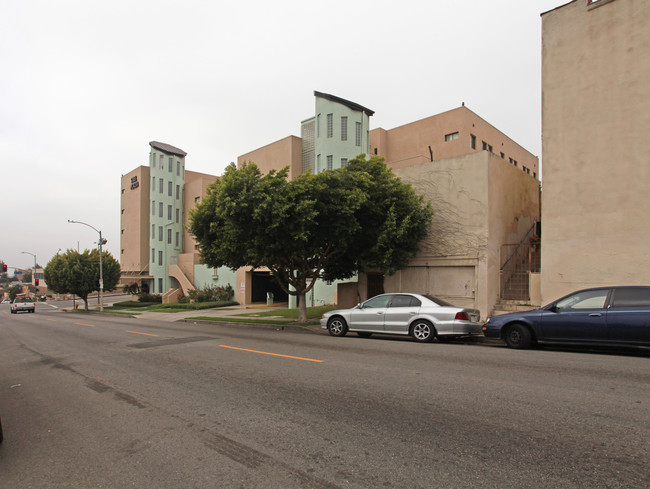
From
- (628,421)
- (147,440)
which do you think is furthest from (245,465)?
(628,421)

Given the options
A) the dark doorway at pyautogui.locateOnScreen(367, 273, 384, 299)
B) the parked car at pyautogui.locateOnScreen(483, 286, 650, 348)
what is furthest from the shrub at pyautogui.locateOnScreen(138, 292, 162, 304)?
the parked car at pyautogui.locateOnScreen(483, 286, 650, 348)

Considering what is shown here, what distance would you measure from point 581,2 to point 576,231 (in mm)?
7599

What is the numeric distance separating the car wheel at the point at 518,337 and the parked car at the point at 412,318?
3.60 ft

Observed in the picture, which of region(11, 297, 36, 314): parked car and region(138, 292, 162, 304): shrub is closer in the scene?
region(11, 297, 36, 314): parked car

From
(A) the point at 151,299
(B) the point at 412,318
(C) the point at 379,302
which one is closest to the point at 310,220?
(C) the point at 379,302

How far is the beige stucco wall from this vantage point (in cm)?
1580

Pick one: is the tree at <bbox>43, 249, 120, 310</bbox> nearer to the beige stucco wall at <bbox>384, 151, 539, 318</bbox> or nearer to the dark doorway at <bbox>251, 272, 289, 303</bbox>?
the dark doorway at <bbox>251, 272, 289, 303</bbox>

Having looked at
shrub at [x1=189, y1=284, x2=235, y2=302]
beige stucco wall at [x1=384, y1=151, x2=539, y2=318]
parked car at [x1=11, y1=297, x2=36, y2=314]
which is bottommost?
parked car at [x1=11, y1=297, x2=36, y2=314]

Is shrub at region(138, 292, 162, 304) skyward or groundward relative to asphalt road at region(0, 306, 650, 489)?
groundward

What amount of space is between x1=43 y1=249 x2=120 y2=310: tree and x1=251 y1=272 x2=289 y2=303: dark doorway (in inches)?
670

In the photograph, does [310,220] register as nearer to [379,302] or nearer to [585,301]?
[379,302]

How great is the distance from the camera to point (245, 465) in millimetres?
3820

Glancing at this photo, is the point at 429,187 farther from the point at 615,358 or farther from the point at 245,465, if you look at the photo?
the point at 245,465

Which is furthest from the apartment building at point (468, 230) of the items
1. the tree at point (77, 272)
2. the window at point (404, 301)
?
the tree at point (77, 272)
